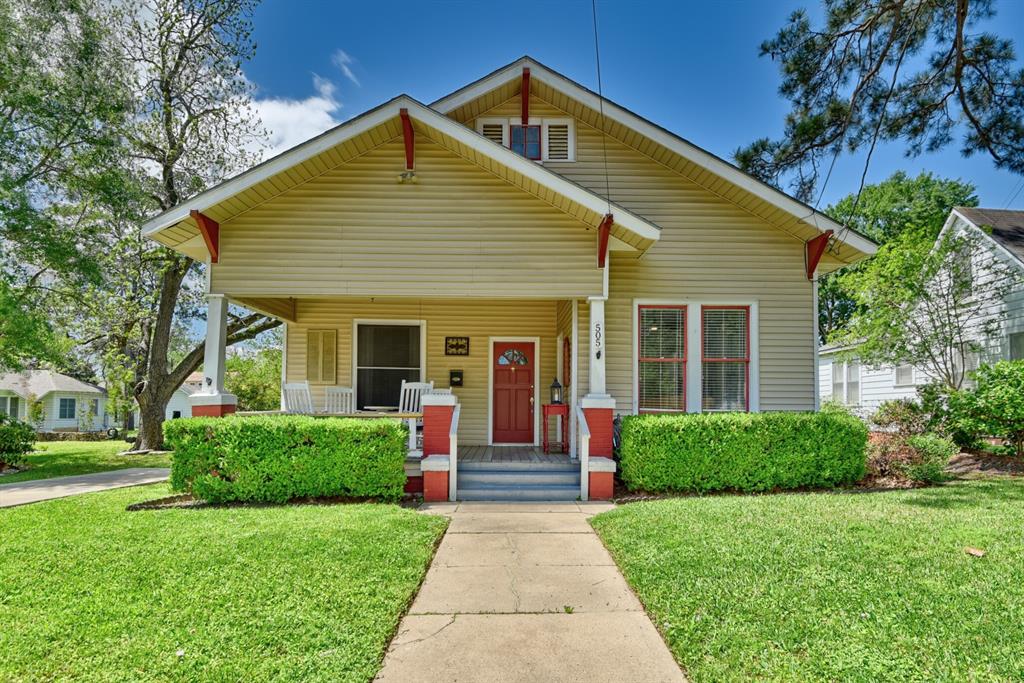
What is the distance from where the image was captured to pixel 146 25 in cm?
1507

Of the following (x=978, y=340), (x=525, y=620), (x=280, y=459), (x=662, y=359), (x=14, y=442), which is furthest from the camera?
(x=978, y=340)

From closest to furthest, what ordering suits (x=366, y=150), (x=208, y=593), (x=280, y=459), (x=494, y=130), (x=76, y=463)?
1. (x=208, y=593)
2. (x=280, y=459)
3. (x=366, y=150)
4. (x=494, y=130)
5. (x=76, y=463)

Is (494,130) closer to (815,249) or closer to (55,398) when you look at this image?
(815,249)

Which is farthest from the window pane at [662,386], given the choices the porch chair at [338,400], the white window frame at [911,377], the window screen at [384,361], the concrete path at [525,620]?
the white window frame at [911,377]

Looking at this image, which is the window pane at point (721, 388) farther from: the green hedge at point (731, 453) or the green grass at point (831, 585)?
the green grass at point (831, 585)

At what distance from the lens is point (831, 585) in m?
3.90

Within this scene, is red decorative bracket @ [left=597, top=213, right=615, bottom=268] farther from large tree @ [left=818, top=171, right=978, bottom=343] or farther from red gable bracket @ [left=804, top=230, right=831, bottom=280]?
large tree @ [left=818, top=171, right=978, bottom=343]

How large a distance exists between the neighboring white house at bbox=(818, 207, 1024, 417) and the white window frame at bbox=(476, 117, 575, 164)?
8.55m

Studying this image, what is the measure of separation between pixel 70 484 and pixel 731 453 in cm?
1004

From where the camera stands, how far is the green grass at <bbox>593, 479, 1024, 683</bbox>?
118 inches

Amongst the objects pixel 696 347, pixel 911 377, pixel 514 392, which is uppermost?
pixel 696 347

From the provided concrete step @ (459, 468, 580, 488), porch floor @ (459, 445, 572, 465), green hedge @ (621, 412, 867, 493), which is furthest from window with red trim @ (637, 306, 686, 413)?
concrete step @ (459, 468, 580, 488)

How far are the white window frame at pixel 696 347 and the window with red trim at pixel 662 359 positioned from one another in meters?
0.06

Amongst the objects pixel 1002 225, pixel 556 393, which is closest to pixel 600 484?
pixel 556 393
